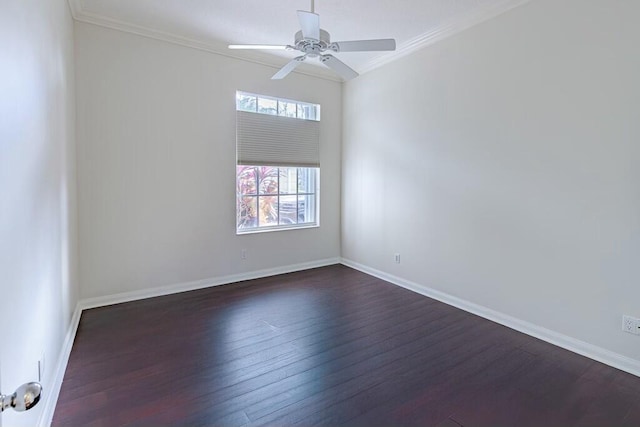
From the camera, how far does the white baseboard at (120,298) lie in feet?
6.27

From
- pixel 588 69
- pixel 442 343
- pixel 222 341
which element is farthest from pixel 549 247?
pixel 222 341

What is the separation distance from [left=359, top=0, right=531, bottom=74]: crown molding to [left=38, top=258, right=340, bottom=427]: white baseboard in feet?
9.53

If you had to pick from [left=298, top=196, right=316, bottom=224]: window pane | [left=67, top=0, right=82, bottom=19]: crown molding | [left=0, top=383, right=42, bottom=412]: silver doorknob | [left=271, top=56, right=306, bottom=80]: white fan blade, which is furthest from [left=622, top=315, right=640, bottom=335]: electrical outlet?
[left=67, top=0, right=82, bottom=19]: crown molding

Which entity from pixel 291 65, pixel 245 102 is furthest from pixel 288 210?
pixel 291 65

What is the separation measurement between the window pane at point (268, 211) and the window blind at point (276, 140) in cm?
49

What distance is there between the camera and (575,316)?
2.64 metres

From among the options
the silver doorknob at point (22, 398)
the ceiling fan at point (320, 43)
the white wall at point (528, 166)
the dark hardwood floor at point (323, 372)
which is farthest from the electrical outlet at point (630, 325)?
the silver doorknob at point (22, 398)

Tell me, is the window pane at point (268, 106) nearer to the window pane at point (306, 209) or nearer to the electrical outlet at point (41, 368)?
the window pane at point (306, 209)

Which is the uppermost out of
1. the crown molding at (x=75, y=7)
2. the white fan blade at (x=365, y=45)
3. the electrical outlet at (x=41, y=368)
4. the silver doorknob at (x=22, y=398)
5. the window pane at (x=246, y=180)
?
the crown molding at (x=75, y=7)

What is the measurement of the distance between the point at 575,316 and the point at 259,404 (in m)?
2.48

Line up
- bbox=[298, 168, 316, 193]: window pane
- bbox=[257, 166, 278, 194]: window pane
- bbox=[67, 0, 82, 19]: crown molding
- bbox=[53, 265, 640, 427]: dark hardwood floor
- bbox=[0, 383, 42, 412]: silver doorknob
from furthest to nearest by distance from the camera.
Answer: bbox=[298, 168, 316, 193]: window pane < bbox=[257, 166, 278, 194]: window pane < bbox=[67, 0, 82, 19]: crown molding < bbox=[53, 265, 640, 427]: dark hardwood floor < bbox=[0, 383, 42, 412]: silver doorknob

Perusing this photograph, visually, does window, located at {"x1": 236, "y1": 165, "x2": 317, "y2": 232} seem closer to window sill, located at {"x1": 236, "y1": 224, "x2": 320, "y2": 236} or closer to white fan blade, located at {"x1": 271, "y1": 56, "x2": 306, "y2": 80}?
window sill, located at {"x1": 236, "y1": 224, "x2": 320, "y2": 236}

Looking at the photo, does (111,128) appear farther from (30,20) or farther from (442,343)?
(442,343)

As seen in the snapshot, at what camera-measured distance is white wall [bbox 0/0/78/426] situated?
1267 millimetres
